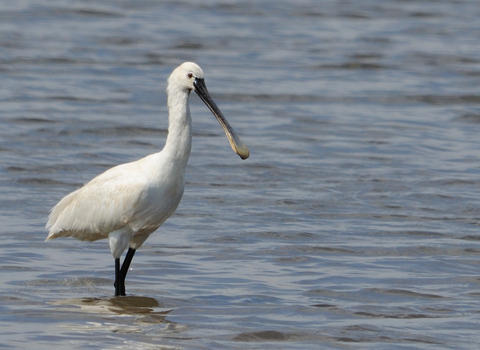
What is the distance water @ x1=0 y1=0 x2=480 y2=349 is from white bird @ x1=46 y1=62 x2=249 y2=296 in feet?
1.75

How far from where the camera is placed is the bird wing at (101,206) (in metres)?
8.67

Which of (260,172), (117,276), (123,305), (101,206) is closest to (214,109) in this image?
(101,206)

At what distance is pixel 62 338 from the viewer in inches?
305

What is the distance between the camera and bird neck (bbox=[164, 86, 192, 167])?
8617 millimetres

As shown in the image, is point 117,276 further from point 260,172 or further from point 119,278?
point 260,172

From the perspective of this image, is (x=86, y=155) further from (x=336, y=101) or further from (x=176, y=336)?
(x=176, y=336)

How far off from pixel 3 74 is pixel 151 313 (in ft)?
41.6

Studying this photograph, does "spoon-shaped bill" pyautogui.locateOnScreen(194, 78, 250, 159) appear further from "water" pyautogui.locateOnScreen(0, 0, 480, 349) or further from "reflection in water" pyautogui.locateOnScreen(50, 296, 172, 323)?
"reflection in water" pyautogui.locateOnScreen(50, 296, 172, 323)

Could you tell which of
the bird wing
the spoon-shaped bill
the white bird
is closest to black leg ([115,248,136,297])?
the white bird

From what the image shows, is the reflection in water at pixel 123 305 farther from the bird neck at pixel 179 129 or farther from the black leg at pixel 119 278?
the bird neck at pixel 179 129

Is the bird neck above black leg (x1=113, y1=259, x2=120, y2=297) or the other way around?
above

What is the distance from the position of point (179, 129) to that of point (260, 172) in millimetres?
5858

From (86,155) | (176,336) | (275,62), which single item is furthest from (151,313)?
(275,62)

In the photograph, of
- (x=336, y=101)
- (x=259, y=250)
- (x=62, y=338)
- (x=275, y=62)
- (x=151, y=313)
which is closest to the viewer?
A: (x=62, y=338)
